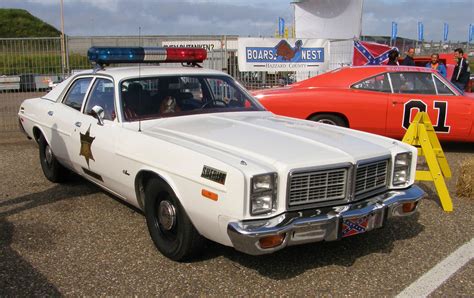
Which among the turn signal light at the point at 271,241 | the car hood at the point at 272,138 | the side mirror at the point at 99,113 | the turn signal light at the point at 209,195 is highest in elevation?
the side mirror at the point at 99,113

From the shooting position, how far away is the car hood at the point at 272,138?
3.31 metres

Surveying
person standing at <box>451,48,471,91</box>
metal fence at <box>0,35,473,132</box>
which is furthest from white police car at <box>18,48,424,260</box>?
person standing at <box>451,48,471,91</box>

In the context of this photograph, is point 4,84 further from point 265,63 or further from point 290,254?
point 290,254

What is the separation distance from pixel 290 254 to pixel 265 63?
7.79m

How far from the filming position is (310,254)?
383 cm

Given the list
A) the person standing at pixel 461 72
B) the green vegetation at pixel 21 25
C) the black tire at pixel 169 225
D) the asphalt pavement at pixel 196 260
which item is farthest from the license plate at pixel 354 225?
the green vegetation at pixel 21 25

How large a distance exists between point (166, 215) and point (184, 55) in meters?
2.39

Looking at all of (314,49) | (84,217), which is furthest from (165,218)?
(314,49)

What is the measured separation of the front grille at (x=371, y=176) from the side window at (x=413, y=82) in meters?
4.28

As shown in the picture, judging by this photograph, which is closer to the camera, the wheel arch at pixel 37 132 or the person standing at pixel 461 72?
the wheel arch at pixel 37 132

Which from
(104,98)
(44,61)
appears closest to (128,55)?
(104,98)

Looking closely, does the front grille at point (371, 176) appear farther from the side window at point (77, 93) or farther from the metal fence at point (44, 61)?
the metal fence at point (44, 61)

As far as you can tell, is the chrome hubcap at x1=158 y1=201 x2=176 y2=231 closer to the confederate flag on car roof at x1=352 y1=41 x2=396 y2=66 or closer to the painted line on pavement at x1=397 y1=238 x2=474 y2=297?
the painted line on pavement at x1=397 y1=238 x2=474 y2=297

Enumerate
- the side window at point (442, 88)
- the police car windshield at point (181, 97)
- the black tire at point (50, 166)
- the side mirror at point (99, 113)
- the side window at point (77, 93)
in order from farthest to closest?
1. the side window at point (442, 88)
2. the black tire at point (50, 166)
3. the side window at point (77, 93)
4. the police car windshield at point (181, 97)
5. the side mirror at point (99, 113)
